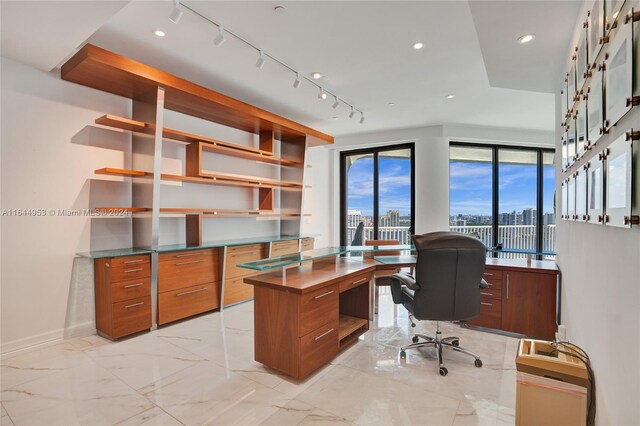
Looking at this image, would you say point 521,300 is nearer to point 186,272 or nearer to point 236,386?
point 236,386

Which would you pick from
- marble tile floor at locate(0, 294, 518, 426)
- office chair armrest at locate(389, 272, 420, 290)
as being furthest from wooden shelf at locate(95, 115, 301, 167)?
office chair armrest at locate(389, 272, 420, 290)

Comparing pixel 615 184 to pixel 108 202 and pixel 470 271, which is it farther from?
pixel 108 202

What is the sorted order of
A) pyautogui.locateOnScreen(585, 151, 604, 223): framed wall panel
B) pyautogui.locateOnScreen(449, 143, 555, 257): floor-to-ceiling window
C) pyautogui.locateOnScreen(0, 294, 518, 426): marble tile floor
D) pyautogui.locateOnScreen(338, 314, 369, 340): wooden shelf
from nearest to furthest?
pyautogui.locateOnScreen(585, 151, 604, 223): framed wall panel → pyautogui.locateOnScreen(0, 294, 518, 426): marble tile floor → pyautogui.locateOnScreen(338, 314, 369, 340): wooden shelf → pyautogui.locateOnScreen(449, 143, 555, 257): floor-to-ceiling window

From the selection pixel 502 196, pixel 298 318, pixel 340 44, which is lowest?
pixel 298 318

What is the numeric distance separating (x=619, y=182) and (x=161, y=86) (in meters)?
3.78

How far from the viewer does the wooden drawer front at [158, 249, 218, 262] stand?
11.8ft

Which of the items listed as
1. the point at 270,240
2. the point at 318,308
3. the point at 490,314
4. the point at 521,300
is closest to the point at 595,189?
the point at 318,308

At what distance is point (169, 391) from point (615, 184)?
2.89 metres

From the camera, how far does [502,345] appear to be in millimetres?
3115

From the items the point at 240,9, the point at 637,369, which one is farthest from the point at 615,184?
the point at 240,9

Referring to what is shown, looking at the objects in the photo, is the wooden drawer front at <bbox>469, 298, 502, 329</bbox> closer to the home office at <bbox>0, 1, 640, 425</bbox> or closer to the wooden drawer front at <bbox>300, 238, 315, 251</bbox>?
the home office at <bbox>0, 1, 640, 425</bbox>

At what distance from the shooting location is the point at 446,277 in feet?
8.61

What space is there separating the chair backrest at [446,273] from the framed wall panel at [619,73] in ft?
4.75

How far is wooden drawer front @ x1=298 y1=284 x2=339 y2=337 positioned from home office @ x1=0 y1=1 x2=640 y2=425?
2 cm
